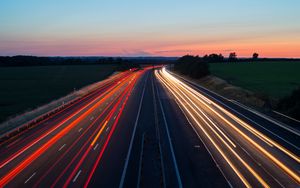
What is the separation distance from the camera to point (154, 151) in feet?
94.3

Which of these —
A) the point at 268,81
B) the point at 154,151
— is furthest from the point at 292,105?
the point at 268,81

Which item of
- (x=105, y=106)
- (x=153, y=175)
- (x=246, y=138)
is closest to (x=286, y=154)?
(x=246, y=138)

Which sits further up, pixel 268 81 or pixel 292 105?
pixel 292 105

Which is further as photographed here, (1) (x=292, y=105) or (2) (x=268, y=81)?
(2) (x=268, y=81)

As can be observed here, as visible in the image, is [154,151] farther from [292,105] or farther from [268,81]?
[268,81]

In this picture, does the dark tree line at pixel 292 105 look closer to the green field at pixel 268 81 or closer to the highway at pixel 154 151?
the highway at pixel 154 151

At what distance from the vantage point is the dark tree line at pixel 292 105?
39.9 meters

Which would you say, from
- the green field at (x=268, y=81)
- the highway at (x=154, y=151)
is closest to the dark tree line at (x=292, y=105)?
the highway at (x=154, y=151)

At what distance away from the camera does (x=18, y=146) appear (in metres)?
31.0

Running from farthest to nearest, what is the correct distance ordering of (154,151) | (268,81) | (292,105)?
1. (268,81)
2. (292,105)
3. (154,151)

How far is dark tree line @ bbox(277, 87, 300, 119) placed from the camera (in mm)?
39906

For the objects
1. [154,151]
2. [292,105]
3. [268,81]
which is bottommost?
[268,81]

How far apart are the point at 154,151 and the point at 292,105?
21.9 m

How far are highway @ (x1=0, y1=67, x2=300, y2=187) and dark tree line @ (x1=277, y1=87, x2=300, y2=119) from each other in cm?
360
